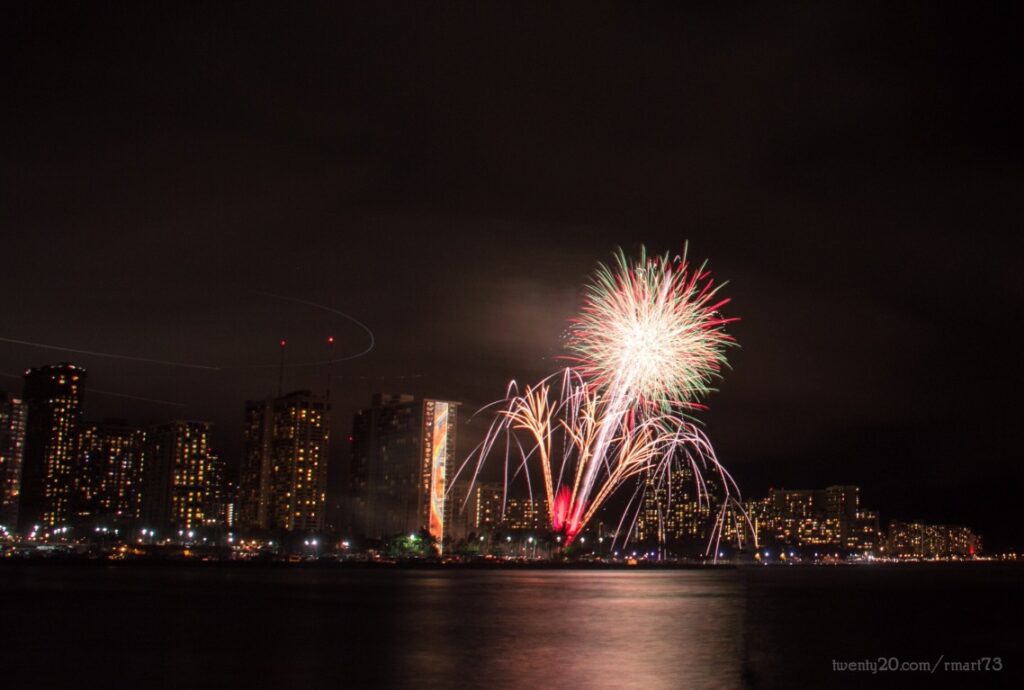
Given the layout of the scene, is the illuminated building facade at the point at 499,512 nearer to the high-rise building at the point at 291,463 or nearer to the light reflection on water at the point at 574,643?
the high-rise building at the point at 291,463

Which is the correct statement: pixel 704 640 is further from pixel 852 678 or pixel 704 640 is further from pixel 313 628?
pixel 313 628

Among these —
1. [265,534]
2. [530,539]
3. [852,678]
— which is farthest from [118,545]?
[852,678]

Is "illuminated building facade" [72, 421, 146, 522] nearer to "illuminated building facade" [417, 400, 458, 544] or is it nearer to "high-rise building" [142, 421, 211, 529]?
"high-rise building" [142, 421, 211, 529]

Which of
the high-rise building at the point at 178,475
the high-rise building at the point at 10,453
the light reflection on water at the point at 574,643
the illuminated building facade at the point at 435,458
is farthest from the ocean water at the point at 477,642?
the high-rise building at the point at 178,475

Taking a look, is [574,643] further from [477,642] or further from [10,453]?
[10,453]

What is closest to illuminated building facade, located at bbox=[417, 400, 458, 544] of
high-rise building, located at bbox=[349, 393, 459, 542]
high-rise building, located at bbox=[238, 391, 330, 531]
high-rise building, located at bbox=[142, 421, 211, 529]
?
high-rise building, located at bbox=[349, 393, 459, 542]
